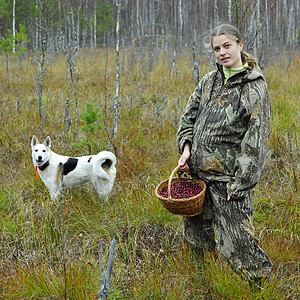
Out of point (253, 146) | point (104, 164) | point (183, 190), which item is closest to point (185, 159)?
point (183, 190)

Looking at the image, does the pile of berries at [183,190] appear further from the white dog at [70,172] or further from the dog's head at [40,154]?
the dog's head at [40,154]

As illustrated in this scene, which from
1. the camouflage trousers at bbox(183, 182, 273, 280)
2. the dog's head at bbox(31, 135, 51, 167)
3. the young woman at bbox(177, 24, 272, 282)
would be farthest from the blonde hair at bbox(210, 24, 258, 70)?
the dog's head at bbox(31, 135, 51, 167)

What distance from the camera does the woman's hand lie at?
2.30m

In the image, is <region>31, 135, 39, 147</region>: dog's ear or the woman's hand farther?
<region>31, 135, 39, 147</region>: dog's ear

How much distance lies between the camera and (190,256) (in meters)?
2.50

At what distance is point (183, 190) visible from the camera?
228 cm

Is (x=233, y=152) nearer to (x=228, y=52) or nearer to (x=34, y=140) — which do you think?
(x=228, y=52)

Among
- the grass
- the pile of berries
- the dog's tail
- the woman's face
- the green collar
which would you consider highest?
the woman's face

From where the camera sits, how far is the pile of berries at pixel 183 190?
7.32ft

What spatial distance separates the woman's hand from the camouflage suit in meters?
0.03

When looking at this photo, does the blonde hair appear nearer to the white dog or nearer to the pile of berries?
the pile of berries

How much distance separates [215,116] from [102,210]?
6.62ft

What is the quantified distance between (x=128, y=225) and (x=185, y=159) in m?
1.24

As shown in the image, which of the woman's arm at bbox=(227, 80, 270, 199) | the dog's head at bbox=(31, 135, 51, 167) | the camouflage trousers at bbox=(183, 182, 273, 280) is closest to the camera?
the woman's arm at bbox=(227, 80, 270, 199)
